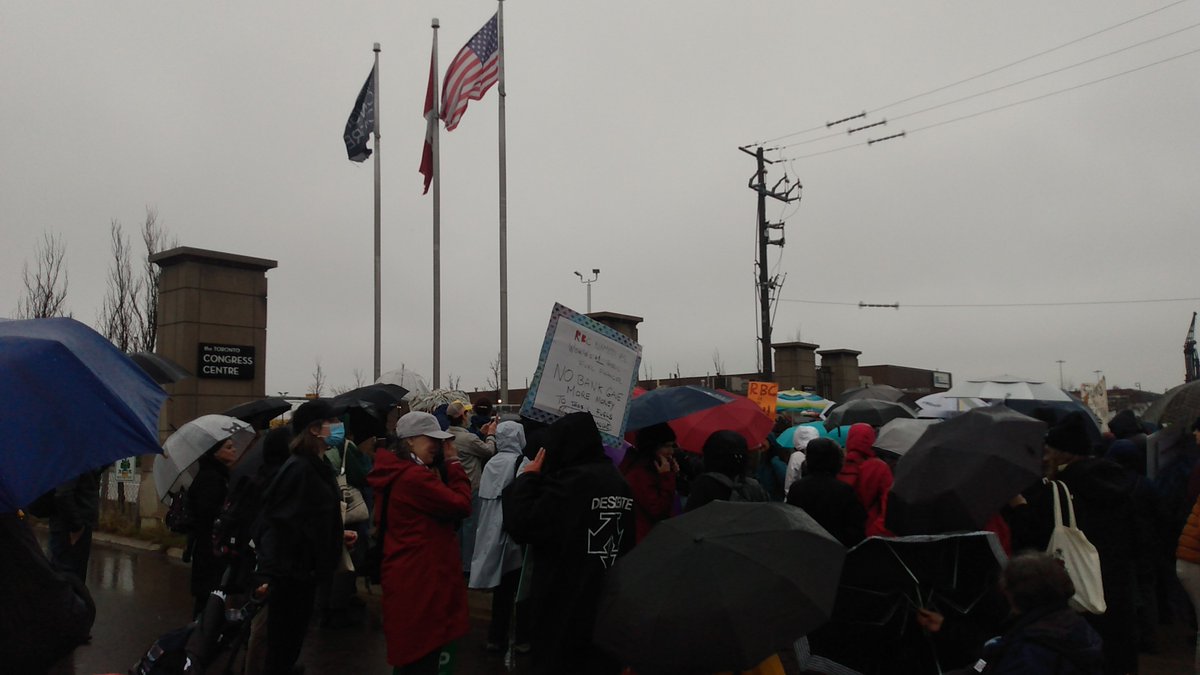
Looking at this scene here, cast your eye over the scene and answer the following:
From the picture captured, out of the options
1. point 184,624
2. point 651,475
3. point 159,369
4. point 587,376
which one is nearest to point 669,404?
point 651,475

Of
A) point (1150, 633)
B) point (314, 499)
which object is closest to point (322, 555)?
point (314, 499)

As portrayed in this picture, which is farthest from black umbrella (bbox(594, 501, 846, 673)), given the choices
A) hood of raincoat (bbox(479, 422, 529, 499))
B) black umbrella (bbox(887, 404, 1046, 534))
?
hood of raincoat (bbox(479, 422, 529, 499))

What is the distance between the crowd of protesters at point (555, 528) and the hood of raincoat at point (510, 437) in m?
0.02

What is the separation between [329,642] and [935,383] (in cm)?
3790

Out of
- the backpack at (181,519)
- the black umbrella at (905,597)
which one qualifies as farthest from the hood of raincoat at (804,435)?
the backpack at (181,519)

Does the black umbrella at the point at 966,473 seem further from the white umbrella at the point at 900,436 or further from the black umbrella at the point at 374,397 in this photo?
the black umbrella at the point at 374,397

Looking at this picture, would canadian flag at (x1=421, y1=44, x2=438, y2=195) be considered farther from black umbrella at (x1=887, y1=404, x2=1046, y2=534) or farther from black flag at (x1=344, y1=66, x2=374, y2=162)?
black umbrella at (x1=887, y1=404, x2=1046, y2=534)

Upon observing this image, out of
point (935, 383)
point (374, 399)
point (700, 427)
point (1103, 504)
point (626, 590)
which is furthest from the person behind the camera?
point (935, 383)

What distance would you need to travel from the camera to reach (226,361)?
13.4 metres

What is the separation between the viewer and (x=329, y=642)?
7.47m

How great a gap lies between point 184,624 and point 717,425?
17.8 feet

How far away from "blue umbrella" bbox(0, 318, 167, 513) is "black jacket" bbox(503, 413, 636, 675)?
1781 millimetres

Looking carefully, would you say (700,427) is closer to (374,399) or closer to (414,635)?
(414,635)

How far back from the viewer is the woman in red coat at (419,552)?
4914 millimetres
